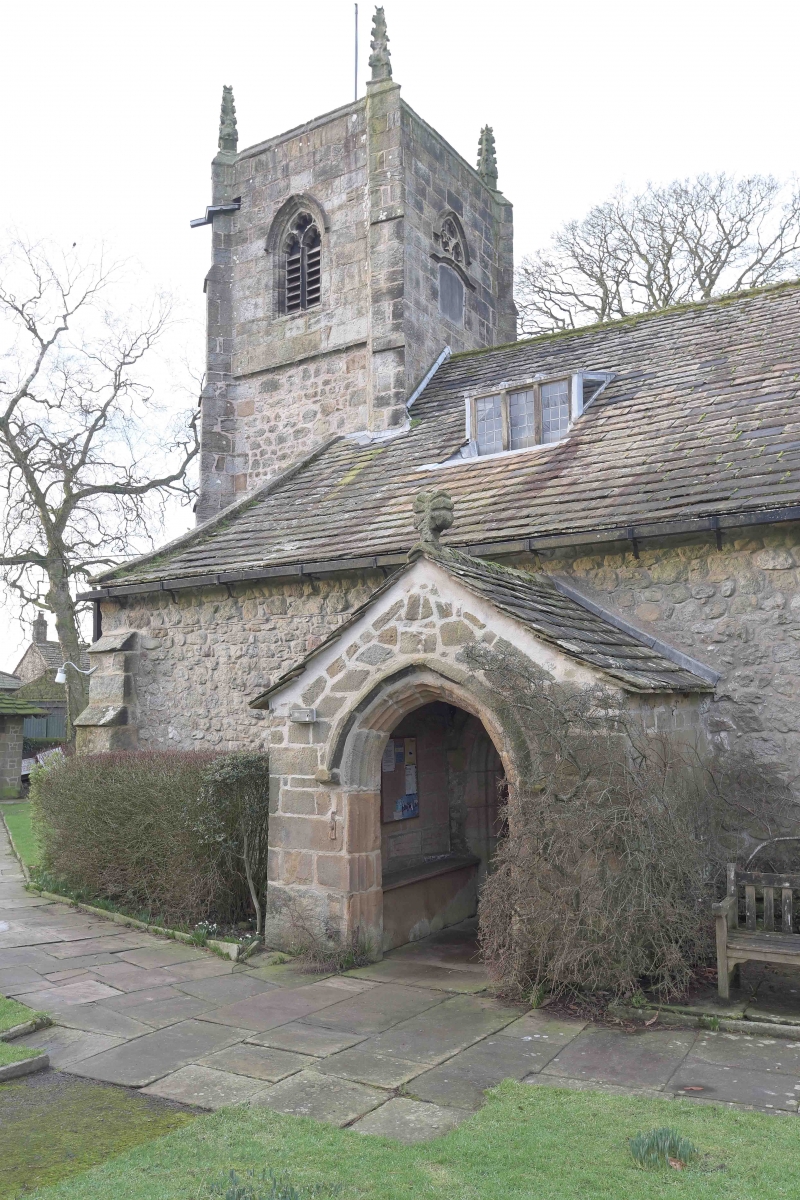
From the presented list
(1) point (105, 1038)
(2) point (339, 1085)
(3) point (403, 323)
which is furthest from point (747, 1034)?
(3) point (403, 323)

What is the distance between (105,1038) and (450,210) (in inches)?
545

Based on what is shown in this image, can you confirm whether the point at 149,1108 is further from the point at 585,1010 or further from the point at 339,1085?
the point at 585,1010

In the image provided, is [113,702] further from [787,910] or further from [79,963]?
[787,910]

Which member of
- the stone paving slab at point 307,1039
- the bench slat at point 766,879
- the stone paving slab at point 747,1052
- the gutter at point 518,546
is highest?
the gutter at point 518,546

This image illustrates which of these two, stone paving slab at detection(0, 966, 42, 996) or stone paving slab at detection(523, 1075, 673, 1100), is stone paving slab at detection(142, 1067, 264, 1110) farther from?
stone paving slab at detection(0, 966, 42, 996)

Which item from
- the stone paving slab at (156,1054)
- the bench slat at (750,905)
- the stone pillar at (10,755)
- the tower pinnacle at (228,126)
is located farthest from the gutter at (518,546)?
the stone pillar at (10,755)

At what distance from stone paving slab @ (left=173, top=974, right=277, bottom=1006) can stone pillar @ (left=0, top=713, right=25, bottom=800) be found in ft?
65.3

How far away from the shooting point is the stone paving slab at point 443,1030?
561cm

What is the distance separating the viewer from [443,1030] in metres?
5.98

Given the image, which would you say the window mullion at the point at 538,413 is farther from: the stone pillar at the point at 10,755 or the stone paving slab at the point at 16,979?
the stone pillar at the point at 10,755

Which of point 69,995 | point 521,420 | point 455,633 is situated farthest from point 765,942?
point 521,420

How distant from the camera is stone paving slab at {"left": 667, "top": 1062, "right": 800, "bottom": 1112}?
4.70 metres

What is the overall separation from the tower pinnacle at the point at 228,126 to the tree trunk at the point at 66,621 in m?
12.3

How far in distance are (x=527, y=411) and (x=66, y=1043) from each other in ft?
27.8
